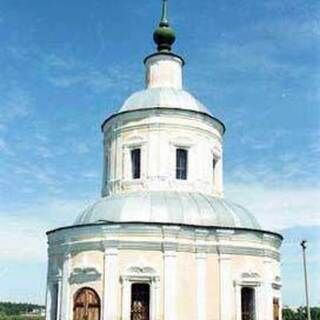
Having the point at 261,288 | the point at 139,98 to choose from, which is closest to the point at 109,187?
the point at 139,98

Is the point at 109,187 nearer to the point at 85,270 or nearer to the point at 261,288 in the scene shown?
the point at 85,270

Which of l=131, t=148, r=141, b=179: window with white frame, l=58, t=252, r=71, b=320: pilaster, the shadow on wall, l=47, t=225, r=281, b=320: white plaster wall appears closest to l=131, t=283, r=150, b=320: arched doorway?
l=47, t=225, r=281, b=320: white plaster wall

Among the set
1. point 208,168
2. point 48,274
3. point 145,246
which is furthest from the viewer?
point 208,168

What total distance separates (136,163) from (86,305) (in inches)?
270

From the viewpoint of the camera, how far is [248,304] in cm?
2327

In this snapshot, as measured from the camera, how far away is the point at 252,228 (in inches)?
→ 925

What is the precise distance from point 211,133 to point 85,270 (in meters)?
8.57

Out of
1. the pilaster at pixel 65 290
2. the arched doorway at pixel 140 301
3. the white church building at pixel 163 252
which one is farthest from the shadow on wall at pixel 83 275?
the arched doorway at pixel 140 301

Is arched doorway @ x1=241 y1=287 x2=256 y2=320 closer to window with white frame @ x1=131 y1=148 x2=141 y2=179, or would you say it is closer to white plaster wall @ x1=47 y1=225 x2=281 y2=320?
white plaster wall @ x1=47 y1=225 x2=281 y2=320

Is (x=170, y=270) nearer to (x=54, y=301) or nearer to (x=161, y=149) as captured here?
(x=54, y=301)

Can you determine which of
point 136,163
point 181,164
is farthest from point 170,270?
point 136,163

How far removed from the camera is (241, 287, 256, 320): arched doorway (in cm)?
2311

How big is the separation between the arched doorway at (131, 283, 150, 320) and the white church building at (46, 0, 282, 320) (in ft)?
0.12

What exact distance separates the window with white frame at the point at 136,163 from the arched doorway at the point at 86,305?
5820 mm
